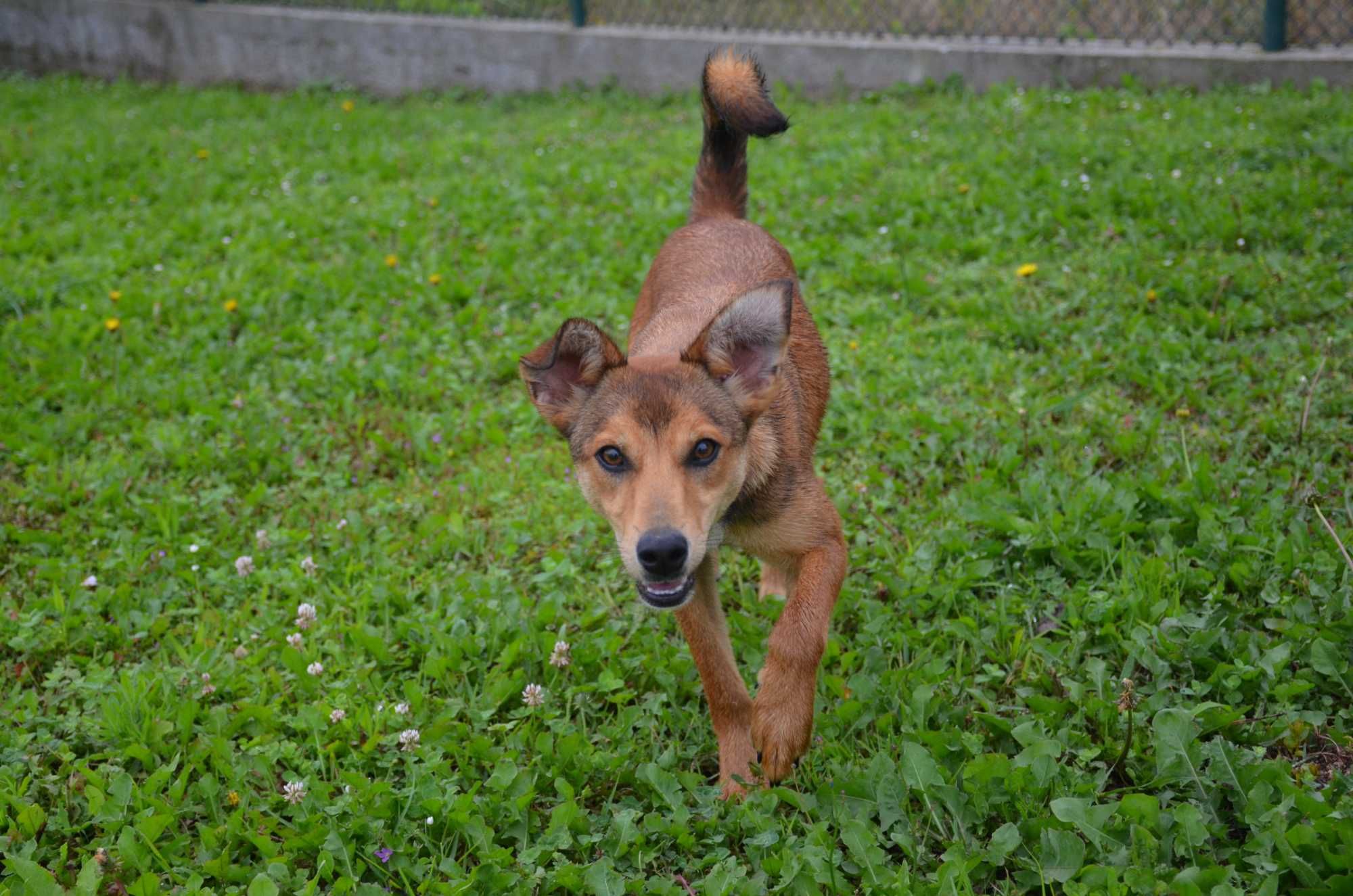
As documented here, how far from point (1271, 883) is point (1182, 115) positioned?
726cm

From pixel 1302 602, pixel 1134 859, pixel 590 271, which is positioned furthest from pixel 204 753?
pixel 590 271

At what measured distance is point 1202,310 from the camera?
566 centimetres

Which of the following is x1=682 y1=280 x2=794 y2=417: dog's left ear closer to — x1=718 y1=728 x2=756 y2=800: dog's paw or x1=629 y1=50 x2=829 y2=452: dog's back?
x1=629 y1=50 x2=829 y2=452: dog's back

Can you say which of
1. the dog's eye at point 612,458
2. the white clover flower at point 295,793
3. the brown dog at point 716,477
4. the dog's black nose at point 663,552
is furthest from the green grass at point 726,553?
the dog's eye at point 612,458

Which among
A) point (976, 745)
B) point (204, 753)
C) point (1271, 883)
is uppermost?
point (1271, 883)

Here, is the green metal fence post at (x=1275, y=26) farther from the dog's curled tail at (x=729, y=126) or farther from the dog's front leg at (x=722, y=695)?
the dog's front leg at (x=722, y=695)

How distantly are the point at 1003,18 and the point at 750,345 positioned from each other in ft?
25.4

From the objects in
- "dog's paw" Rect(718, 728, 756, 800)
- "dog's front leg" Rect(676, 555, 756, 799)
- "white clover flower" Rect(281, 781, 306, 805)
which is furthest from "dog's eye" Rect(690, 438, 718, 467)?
"white clover flower" Rect(281, 781, 306, 805)

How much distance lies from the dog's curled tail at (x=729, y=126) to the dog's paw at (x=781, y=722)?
241 cm

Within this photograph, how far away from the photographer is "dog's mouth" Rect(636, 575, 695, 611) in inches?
122

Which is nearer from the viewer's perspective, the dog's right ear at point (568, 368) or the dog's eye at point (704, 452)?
the dog's eye at point (704, 452)

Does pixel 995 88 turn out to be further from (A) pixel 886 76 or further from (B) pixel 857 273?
(B) pixel 857 273

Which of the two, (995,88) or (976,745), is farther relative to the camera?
(995,88)

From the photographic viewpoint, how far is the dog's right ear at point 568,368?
134 inches
